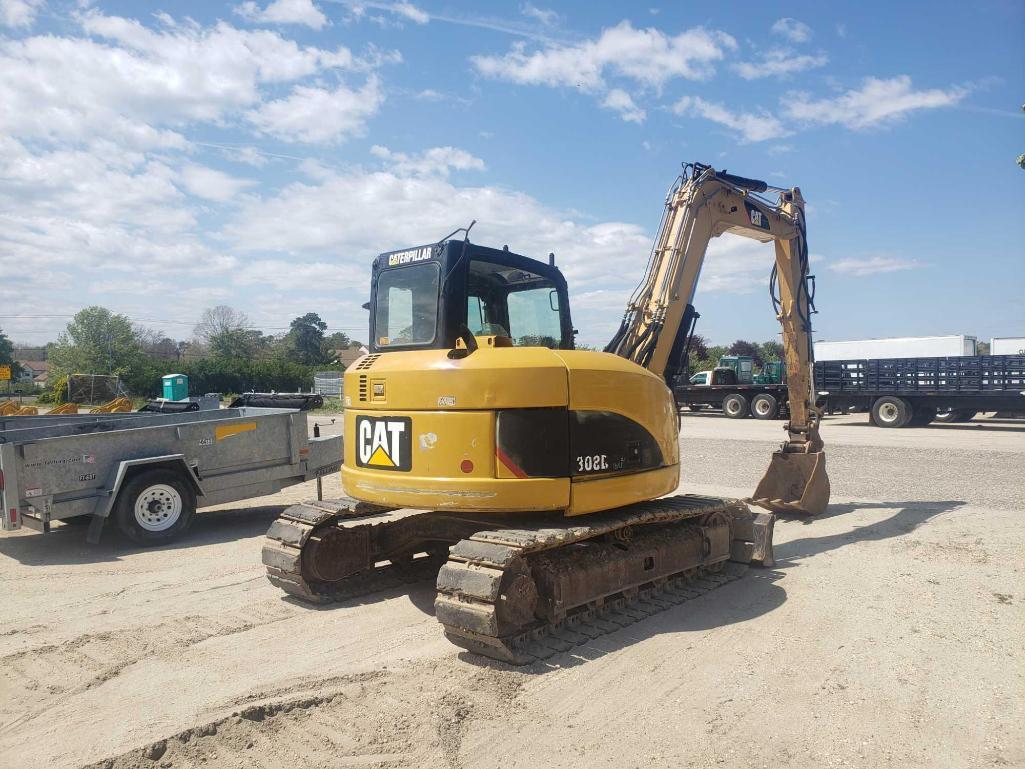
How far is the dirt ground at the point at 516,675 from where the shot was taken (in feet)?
12.4

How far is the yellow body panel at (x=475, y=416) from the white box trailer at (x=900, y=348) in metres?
34.4

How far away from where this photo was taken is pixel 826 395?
965 inches

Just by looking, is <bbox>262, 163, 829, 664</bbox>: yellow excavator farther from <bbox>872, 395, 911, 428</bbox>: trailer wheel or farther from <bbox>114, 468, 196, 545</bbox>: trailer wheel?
<bbox>872, 395, 911, 428</bbox>: trailer wheel

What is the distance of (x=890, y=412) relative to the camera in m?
23.5

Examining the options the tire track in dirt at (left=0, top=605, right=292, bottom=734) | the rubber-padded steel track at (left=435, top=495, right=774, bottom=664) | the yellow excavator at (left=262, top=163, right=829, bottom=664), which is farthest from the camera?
the yellow excavator at (left=262, top=163, right=829, bottom=664)

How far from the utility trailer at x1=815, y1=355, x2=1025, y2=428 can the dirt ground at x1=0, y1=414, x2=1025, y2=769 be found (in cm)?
1641

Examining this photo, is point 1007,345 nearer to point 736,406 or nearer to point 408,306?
point 736,406

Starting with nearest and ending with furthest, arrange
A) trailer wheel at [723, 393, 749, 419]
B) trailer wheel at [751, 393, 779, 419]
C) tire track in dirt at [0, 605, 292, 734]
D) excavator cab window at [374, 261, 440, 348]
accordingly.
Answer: tire track in dirt at [0, 605, 292, 734]
excavator cab window at [374, 261, 440, 348]
trailer wheel at [751, 393, 779, 419]
trailer wheel at [723, 393, 749, 419]

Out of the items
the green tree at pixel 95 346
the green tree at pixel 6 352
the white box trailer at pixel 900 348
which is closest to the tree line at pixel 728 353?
the white box trailer at pixel 900 348

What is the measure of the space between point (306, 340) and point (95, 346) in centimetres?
2186

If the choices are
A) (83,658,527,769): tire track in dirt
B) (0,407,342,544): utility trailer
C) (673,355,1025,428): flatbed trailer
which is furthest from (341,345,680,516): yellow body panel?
(673,355,1025,428): flatbed trailer

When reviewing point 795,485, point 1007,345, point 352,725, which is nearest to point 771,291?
point 795,485

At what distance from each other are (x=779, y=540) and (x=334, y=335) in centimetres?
8253

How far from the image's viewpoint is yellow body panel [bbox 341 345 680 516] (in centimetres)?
524
